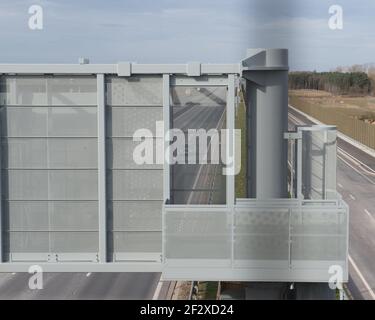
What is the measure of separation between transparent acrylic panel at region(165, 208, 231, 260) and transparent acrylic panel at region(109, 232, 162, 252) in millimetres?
119

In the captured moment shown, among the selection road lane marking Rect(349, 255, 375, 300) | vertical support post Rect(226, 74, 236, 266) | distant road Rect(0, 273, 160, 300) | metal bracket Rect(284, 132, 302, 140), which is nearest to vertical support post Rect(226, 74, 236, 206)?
vertical support post Rect(226, 74, 236, 266)

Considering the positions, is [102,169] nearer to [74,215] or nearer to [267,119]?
[74,215]

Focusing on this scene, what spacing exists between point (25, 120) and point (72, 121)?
19 cm

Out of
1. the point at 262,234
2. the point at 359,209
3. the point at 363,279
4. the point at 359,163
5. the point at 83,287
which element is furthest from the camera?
the point at 359,163

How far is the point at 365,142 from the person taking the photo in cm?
1755

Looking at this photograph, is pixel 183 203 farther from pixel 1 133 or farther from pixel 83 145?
pixel 1 133

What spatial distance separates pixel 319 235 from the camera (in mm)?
2096

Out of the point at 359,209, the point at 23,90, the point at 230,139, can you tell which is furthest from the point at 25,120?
the point at 359,209

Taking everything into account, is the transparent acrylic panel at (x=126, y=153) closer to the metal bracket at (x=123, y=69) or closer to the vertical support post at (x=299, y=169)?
the metal bracket at (x=123, y=69)

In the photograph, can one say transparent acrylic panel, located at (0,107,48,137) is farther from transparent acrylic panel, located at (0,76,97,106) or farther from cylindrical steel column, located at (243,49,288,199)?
cylindrical steel column, located at (243,49,288,199)

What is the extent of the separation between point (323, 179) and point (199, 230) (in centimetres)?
57

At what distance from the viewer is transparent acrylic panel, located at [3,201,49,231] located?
2252mm

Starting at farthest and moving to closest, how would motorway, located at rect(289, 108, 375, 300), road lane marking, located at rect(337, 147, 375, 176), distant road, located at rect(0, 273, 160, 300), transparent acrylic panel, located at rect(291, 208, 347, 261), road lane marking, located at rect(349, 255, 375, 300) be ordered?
1. road lane marking, located at rect(337, 147, 375, 176)
2. distant road, located at rect(0, 273, 160, 300)
3. motorway, located at rect(289, 108, 375, 300)
4. road lane marking, located at rect(349, 255, 375, 300)
5. transparent acrylic panel, located at rect(291, 208, 347, 261)
